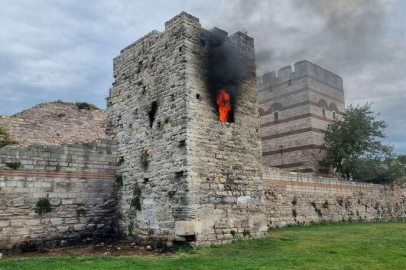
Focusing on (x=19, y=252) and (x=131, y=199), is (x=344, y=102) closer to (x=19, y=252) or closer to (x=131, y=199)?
(x=131, y=199)

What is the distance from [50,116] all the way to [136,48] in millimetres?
6791

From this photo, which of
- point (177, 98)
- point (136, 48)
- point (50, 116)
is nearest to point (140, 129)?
point (177, 98)

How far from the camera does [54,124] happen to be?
17.9 m

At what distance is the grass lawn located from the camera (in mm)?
7980

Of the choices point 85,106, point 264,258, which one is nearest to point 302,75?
point 85,106

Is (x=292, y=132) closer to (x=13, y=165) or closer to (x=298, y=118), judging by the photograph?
(x=298, y=118)

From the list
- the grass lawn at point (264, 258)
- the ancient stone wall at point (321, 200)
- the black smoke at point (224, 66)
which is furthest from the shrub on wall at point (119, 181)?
the ancient stone wall at point (321, 200)

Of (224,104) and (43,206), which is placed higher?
(224,104)

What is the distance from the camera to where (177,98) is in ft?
36.8

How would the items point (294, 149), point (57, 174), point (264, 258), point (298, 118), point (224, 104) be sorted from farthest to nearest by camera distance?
point (298, 118) → point (294, 149) → point (224, 104) → point (57, 174) → point (264, 258)

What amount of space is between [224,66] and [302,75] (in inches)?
635

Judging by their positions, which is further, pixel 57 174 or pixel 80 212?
pixel 80 212

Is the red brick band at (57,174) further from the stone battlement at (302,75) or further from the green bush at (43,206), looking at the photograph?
the stone battlement at (302,75)

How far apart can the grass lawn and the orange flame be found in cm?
385
